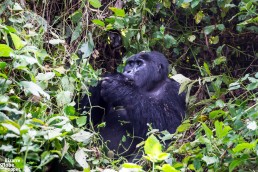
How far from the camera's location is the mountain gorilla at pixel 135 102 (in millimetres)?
5242

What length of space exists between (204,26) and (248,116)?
206 cm

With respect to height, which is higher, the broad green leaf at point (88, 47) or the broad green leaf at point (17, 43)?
the broad green leaf at point (17, 43)

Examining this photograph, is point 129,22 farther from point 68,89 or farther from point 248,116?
point 248,116

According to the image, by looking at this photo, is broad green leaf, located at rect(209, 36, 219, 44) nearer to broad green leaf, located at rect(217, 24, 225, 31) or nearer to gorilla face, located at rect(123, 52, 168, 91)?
broad green leaf, located at rect(217, 24, 225, 31)

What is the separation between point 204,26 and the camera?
19.2ft

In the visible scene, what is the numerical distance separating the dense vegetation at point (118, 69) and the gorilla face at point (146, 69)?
207 millimetres

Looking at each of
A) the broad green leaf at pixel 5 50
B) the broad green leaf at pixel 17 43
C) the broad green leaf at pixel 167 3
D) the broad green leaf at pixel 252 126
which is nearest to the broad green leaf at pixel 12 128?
the broad green leaf at pixel 5 50

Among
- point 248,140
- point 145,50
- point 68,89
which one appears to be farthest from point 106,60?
point 248,140

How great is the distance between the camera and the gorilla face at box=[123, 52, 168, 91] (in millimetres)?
5438

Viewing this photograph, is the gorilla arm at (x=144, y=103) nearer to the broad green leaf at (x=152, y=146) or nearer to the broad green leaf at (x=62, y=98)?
the broad green leaf at (x=62, y=98)

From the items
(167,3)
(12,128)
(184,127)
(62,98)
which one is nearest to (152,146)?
(12,128)

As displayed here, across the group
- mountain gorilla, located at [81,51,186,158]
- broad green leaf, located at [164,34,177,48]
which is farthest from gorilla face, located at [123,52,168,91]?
broad green leaf, located at [164,34,177,48]

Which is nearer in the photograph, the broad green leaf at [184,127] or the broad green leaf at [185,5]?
the broad green leaf at [184,127]

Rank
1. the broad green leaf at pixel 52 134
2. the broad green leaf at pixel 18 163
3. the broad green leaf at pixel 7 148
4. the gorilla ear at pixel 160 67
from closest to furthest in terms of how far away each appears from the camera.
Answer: the broad green leaf at pixel 18 163
the broad green leaf at pixel 7 148
the broad green leaf at pixel 52 134
the gorilla ear at pixel 160 67
